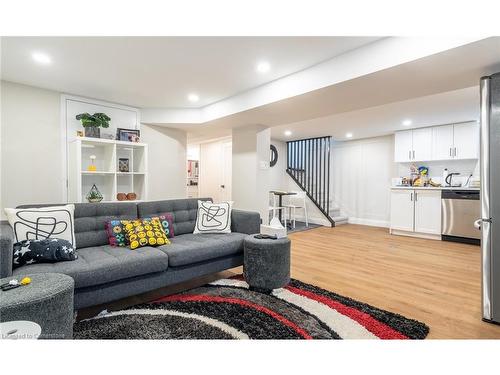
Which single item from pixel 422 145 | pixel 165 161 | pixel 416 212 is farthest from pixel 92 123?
pixel 422 145

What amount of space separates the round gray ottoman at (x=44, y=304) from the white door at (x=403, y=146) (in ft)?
19.7

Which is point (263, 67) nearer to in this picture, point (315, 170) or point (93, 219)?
point (93, 219)

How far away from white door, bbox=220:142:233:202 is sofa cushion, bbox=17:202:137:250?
12.3 feet

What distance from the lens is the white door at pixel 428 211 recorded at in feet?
16.1

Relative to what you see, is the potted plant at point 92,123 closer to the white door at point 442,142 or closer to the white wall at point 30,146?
the white wall at point 30,146

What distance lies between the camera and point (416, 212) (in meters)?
5.16

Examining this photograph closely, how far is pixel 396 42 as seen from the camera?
215 centimetres

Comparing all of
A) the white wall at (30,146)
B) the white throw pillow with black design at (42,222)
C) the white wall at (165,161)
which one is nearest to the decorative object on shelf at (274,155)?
the white wall at (165,161)

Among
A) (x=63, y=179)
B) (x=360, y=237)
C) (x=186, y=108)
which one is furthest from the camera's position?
(x=360, y=237)
